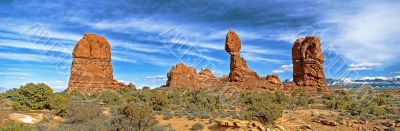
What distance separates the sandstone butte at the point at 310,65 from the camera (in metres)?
45.9

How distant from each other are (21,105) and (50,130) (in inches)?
336

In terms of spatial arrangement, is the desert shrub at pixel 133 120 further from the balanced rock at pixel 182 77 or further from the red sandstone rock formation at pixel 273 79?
the balanced rock at pixel 182 77

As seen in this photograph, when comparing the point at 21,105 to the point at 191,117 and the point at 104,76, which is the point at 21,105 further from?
the point at 104,76

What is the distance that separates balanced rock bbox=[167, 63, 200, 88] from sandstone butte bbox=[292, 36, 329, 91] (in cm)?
1546

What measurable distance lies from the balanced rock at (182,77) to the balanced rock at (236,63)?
6.28 m

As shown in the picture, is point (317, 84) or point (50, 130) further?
point (317, 84)

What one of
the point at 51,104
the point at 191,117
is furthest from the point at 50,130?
the point at 191,117

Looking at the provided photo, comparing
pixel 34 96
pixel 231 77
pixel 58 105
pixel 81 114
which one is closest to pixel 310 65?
pixel 231 77

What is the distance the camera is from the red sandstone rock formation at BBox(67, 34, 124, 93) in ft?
154

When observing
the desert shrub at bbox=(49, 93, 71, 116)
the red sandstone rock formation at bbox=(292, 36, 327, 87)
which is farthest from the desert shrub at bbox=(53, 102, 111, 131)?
the red sandstone rock formation at bbox=(292, 36, 327, 87)

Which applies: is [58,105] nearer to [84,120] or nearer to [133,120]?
[84,120]

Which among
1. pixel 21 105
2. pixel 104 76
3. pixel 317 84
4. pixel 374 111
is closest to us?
pixel 21 105

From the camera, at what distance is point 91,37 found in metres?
50.5

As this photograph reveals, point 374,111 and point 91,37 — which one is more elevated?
point 91,37
